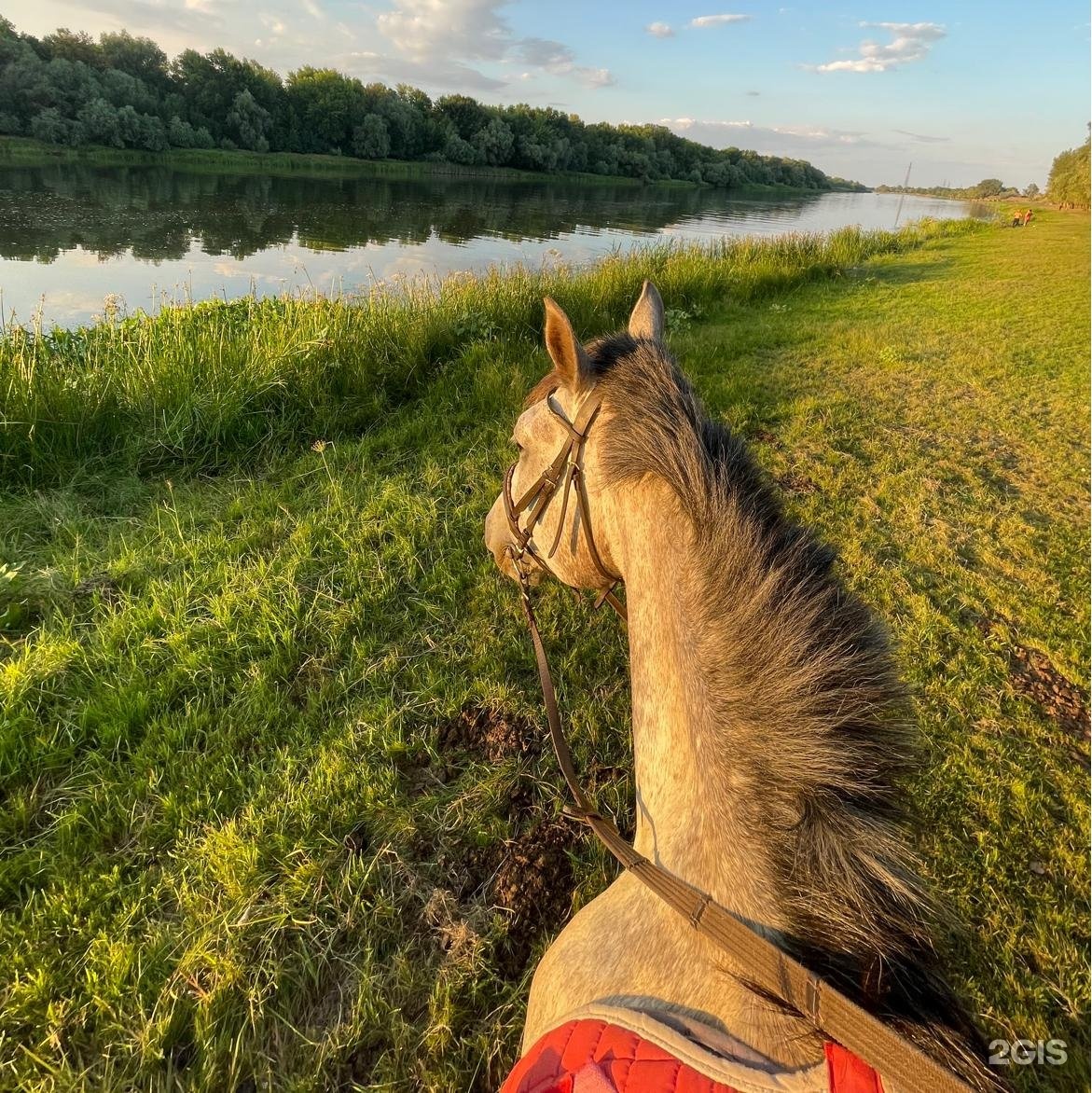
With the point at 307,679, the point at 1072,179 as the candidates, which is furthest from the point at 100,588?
the point at 1072,179

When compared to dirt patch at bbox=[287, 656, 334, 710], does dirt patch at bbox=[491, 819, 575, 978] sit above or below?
below

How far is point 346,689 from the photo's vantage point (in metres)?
2.93

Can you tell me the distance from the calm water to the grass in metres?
2.20

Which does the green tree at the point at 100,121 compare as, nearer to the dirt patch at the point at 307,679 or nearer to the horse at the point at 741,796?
the dirt patch at the point at 307,679

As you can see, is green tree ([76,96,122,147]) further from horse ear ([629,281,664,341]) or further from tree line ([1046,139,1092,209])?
tree line ([1046,139,1092,209])

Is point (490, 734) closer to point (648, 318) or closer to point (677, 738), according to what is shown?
point (677, 738)

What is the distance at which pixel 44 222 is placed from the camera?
17.8 metres

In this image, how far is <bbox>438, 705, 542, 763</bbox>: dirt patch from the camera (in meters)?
2.75

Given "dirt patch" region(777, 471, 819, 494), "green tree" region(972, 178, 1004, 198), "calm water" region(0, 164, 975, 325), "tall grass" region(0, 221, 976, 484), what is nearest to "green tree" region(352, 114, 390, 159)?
"calm water" region(0, 164, 975, 325)

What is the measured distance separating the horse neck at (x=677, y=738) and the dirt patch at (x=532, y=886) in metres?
0.99

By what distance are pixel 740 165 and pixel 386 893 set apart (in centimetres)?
10918

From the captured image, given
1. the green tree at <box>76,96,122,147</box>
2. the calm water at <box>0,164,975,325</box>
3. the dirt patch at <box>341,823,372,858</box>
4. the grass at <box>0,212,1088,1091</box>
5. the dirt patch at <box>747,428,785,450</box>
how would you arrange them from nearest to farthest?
the grass at <box>0,212,1088,1091</box>
the dirt patch at <box>341,823,372,858</box>
the dirt patch at <box>747,428,785,450</box>
the calm water at <box>0,164,975,325</box>
the green tree at <box>76,96,122,147</box>

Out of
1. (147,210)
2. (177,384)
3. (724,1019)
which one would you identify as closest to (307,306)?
(177,384)

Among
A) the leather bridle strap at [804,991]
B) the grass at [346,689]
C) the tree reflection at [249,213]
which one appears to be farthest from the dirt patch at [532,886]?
the tree reflection at [249,213]
